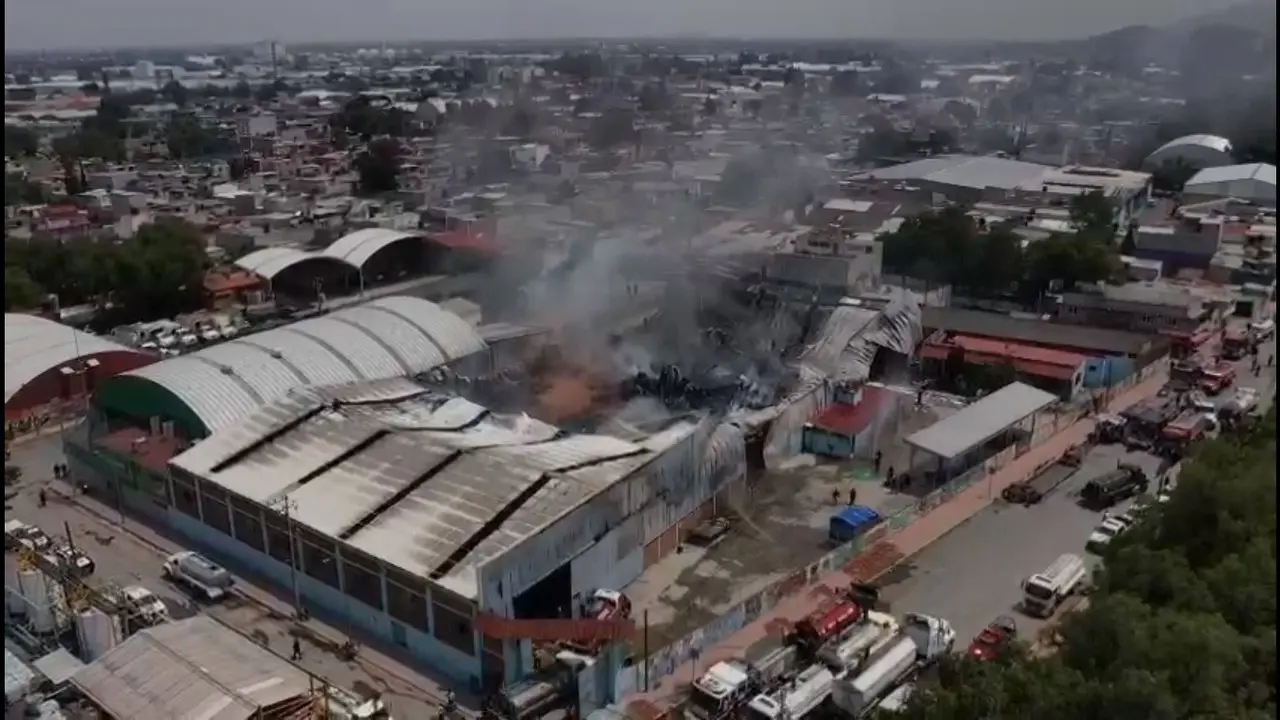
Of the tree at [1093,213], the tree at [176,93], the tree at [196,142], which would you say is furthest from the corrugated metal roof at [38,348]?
the tree at [176,93]

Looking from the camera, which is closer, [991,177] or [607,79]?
[991,177]

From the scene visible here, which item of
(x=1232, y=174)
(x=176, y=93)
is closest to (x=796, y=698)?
(x=1232, y=174)

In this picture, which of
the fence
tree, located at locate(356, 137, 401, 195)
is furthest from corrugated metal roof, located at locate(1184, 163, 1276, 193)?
tree, located at locate(356, 137, 401, 195)

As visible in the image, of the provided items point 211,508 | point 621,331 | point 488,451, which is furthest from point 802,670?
point 621,331

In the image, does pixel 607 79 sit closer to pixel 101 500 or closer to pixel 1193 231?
pixel 1193 231

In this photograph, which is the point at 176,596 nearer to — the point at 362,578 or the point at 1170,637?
the point at 362,578
